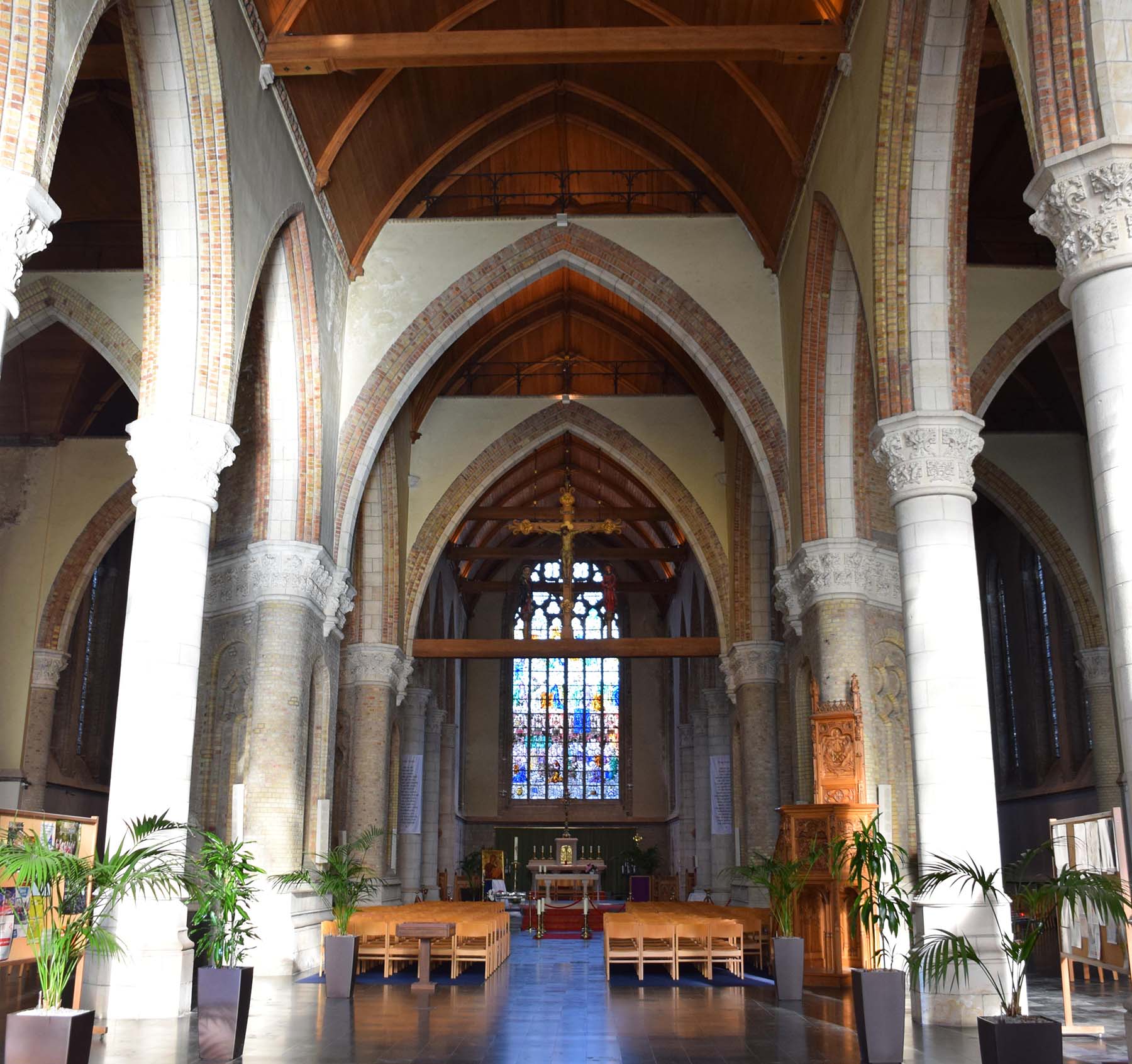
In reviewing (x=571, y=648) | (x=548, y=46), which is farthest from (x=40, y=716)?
(x=548, y=46)

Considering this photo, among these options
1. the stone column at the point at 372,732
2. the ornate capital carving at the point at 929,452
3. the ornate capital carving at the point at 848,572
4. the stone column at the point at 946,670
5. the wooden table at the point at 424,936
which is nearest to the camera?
the stone column at the point at 946,670

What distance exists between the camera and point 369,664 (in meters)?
19.9

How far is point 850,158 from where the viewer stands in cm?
1209

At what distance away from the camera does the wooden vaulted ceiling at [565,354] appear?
2119cm

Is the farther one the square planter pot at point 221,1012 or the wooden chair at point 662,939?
the wooden chair at point 662,939

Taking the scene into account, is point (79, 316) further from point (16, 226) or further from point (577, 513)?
point (577, 513)

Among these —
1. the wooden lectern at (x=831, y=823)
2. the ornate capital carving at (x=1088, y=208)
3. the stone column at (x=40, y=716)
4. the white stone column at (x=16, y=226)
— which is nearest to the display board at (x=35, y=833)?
the white stone column at (x=16, y=226)

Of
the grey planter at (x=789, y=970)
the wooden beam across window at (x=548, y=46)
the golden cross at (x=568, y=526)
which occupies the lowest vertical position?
the grey planter at (x=789, y=970)

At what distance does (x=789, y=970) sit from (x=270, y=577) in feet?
24.1

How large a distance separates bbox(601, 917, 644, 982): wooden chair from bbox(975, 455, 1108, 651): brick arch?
8.49 metres

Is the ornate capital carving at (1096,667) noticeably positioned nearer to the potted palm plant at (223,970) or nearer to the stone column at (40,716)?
the potted palm plant at (223,970)

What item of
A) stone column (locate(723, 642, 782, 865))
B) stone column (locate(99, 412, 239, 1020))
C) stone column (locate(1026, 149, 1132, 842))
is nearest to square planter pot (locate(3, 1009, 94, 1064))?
stone column (locate(99, 412, 239, 1020))

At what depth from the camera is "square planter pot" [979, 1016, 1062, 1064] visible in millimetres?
5668

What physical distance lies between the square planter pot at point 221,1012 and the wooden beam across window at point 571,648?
44.2 ft
